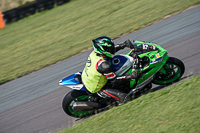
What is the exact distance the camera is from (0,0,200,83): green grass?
36.5 ft

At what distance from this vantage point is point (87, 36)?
12.3 meters

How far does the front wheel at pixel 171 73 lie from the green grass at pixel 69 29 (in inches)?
214

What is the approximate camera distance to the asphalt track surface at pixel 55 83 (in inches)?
251

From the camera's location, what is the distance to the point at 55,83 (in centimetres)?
841

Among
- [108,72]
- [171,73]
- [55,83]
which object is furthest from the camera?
[55,83]

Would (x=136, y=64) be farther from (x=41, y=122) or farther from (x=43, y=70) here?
(x=43, y=70)

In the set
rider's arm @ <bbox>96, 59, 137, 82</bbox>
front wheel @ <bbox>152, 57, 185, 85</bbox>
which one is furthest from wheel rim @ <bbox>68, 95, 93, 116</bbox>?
front wheel @ <bbox>152, 57, 185, 85</bbox>

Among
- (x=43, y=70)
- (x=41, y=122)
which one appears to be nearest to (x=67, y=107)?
(x=41, y=122)

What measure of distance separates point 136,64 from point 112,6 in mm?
10917

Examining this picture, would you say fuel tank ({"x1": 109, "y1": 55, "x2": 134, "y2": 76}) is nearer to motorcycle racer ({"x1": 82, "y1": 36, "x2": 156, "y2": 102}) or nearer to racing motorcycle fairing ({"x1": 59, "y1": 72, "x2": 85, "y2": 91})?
motorcycle racer ({"x1": 82, "y1": 36, "x2": 156, "y2": 102})

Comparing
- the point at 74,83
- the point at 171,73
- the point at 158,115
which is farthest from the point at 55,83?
the point at 158,115

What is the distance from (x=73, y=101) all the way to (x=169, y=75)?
7.70 ft

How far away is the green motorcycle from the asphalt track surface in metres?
0.55

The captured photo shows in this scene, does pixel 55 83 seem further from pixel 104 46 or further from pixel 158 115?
pixel 158 115
